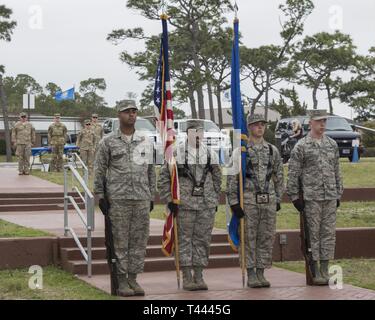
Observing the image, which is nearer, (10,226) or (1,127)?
(10,226)

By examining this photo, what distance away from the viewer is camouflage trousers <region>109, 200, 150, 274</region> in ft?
28.3

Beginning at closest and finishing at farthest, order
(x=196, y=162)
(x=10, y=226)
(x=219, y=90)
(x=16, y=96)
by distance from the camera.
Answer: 1. (x=196, y=162)
2. (x=10, y=226)
3. (x=219, y=90)
4. (x=16, y=96)

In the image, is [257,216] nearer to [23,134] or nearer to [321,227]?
[321,227]

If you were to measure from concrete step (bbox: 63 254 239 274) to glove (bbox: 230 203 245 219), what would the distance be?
1.73 meters

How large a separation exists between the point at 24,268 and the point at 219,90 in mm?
30492

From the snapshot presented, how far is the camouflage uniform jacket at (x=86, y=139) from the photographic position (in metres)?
21.6

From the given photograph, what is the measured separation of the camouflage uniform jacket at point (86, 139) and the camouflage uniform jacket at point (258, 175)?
12722mm

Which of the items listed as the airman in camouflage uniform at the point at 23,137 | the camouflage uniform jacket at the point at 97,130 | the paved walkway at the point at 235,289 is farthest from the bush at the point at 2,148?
the paved walkway at the point at 235,289

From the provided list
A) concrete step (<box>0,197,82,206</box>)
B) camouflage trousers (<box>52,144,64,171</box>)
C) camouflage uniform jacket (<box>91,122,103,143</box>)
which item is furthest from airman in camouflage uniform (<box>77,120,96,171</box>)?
concrete step (<box>0,197,82,206</box>)

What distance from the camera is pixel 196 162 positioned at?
914 centimetres
